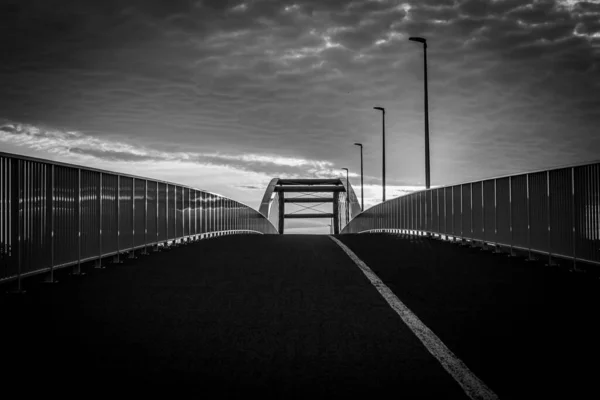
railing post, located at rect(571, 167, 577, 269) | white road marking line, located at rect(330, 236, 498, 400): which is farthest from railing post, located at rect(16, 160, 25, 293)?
railing post, located at rect(571, 167, 577, 269)

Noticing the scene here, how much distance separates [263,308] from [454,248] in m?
10.0

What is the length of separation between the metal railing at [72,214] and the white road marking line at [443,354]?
4.76m

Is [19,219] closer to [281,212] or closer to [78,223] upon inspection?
[78,223]

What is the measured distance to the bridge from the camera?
14.6 feet

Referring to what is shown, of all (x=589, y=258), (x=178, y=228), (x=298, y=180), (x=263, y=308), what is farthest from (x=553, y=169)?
(x=298, y=180)

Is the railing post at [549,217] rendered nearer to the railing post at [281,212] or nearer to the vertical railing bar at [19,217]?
the vertical railing bar at [19,217]

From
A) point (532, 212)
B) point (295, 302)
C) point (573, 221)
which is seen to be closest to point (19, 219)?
point (295, 302)

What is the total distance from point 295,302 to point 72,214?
4.57 m

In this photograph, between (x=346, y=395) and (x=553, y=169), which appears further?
(x=553, y=169)

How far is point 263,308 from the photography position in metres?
7.05

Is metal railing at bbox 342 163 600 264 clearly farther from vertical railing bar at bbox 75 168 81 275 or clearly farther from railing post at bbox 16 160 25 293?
railing post at bbox 16 160 25 293

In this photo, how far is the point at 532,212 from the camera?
12.6 m

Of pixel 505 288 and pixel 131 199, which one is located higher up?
pixel 131 199

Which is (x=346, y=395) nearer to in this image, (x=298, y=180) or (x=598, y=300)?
(x=598, y=300)
